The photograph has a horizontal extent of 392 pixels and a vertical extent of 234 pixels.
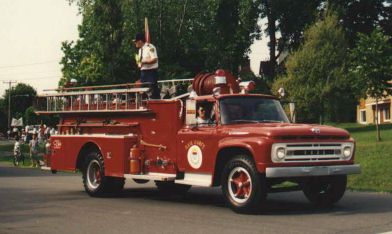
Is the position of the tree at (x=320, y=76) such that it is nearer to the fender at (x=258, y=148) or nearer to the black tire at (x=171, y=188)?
the black tire at (x=171, y=188)

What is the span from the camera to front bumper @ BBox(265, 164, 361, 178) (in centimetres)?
1047

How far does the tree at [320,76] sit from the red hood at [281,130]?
27.7 m

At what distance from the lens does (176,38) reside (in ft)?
156

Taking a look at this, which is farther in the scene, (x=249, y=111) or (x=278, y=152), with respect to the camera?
(x=249, y=111)

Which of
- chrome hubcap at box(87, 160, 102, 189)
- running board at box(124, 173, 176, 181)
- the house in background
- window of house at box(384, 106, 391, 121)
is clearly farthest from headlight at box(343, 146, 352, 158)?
window of house at box(384, 106, 391, 121)

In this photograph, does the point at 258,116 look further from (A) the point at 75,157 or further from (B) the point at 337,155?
(A) the point at 75,157

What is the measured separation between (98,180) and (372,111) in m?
60.4

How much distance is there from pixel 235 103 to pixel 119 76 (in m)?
35.0

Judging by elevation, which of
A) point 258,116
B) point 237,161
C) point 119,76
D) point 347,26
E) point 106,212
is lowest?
point 106,212

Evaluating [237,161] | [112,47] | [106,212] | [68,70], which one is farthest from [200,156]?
[68,70]

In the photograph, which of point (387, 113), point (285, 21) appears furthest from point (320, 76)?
point (387, 113)

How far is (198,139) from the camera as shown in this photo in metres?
12.0

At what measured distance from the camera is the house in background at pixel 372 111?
220 feet

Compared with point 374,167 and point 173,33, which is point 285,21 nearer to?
point 173,33
